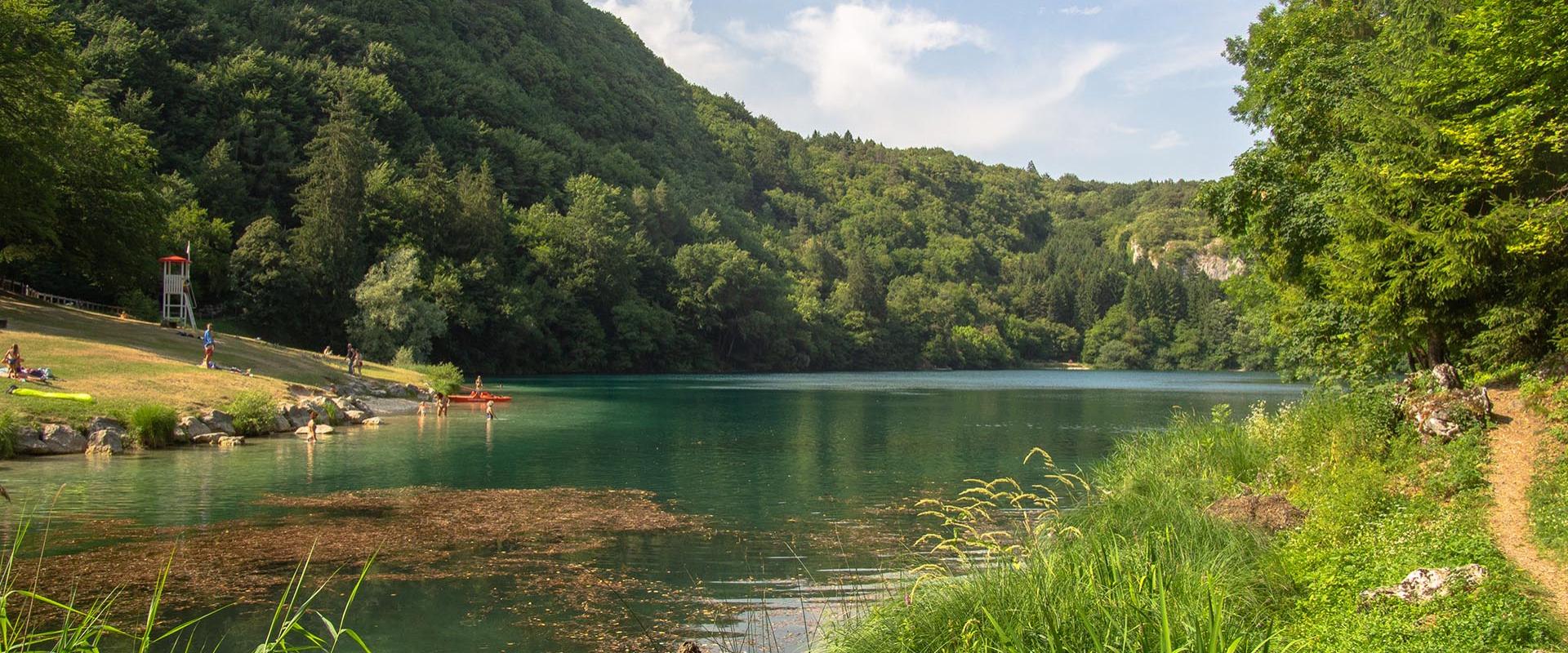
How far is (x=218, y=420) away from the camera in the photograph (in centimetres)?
2956

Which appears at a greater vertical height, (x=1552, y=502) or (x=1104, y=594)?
(x=1552, y=502)

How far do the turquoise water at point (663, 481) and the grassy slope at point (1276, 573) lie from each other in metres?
2.63

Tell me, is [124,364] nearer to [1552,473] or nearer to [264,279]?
[1552,473]

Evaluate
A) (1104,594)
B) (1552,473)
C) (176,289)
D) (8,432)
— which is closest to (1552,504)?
(1552,473)

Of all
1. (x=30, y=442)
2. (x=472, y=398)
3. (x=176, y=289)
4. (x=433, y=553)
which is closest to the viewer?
(x=433, y=553)

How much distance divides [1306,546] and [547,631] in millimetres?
8607

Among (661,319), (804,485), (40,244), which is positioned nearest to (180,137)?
(40,244)

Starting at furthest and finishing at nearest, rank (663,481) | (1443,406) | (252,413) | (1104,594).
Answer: (252,413)
(663,481)
(1443,406)
(1104,594)

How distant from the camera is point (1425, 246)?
1537 centimetres

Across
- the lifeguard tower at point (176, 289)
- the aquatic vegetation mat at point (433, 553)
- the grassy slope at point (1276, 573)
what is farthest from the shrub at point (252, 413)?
the grassy slope at point (1276, 573)

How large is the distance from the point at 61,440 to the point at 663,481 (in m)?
15.6

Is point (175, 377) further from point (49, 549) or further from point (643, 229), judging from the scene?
point (643, 229)

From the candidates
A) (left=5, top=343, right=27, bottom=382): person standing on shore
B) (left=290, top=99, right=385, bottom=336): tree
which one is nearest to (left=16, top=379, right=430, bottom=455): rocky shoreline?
(left=5, top=343, right=27, bottom=382): person standing on shore

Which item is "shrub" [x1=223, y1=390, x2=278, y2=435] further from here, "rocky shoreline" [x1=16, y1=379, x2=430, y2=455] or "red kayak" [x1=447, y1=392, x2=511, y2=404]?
"red kayak" [x1=447, y1=392, x2=511, y2=404]
